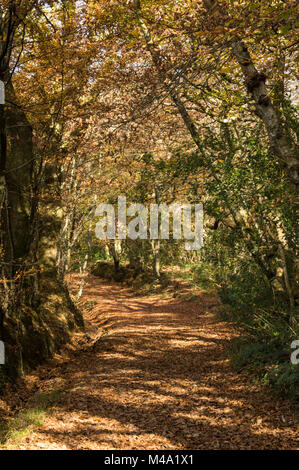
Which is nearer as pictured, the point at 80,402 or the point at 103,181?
the point at 80,402

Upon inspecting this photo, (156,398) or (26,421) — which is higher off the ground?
(26,421)

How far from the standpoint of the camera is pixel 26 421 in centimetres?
490

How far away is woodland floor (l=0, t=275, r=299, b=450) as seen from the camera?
14.6 feet

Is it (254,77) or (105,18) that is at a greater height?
(105,18)

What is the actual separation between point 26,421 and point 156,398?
80.2 inches

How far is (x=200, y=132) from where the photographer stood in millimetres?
9008

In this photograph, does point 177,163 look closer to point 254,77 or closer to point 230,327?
point 254,77

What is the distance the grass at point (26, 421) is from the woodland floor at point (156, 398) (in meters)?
0.09

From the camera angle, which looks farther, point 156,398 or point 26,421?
point 156,398

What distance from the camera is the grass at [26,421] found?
4.36 m

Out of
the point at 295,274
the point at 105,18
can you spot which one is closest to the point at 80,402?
the point at 295,274

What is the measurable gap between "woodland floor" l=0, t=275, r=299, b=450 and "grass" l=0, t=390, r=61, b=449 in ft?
0.29

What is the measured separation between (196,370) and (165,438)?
9.15 ft

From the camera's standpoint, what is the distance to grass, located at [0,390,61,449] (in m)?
4.36
